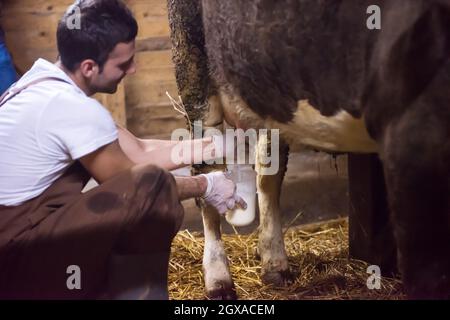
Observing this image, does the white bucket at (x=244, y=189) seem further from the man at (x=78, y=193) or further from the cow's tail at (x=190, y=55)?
the man at (x=78, y=193)

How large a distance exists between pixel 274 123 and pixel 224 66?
13.3 inches

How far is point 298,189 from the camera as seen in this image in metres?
5.00

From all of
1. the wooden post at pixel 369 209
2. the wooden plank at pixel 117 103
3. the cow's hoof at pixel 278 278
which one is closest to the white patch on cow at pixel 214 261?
the cow's hoof at pixel 278 278

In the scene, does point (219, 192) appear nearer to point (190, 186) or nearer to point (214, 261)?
point (190, 186)

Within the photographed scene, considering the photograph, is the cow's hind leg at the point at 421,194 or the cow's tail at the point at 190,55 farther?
the cow's tail at the point at 190,55

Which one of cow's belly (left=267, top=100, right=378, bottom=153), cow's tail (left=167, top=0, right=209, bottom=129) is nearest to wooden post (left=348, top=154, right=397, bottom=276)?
cow's belly (left=267, top=100, right=378, bottom=153)

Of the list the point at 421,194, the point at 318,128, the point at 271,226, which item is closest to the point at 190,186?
the point at 318,128

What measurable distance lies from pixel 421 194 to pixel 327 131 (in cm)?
69

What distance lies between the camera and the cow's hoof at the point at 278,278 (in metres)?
3.96

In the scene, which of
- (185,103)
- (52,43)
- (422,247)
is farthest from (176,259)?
(422,247)

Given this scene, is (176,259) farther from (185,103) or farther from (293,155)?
(293,155)

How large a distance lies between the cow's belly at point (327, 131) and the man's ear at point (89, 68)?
0.85 metres

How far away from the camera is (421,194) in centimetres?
255

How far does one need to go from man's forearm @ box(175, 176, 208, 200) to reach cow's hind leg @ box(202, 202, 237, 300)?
3.17 ft
